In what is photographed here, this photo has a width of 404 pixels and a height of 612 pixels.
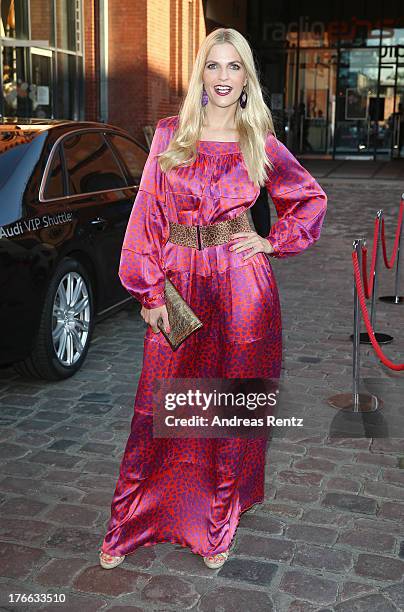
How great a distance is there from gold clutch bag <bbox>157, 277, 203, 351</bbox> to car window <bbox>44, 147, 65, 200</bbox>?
2.53 meters

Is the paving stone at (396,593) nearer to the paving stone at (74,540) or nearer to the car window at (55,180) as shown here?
the paving stone at (74,540)

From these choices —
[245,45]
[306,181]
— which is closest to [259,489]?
[306,181]

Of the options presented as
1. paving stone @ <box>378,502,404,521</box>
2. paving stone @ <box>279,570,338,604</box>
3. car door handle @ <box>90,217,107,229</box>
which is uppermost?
car door handle @ <box>90,217,107,229</box>

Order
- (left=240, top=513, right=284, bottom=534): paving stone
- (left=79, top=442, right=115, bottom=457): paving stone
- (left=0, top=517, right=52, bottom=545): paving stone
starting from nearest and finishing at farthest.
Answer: (left=0, top=517, right=52, bottom=545): paving stone
(left=240, top=513, right=284, bottom=534): paving stone
(left=79, top=442, right=115, bottom=457): paving stone

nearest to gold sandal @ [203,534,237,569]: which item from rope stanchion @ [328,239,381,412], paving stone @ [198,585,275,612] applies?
paving stone @ [198,585,275,612]

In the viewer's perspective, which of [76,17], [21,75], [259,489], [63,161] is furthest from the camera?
[76,17]

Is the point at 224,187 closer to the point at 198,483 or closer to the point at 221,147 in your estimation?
the point at 221,147

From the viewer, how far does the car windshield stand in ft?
17.2

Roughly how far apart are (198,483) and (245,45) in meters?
1.79

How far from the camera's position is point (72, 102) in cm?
1748

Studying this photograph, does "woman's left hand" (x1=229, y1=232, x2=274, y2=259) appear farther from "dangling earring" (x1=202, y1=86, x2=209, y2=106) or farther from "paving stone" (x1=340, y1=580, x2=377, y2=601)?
"paving stone" (x1=340, y1=580, x2=377, y2=601)

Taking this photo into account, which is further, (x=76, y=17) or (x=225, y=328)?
(x=76, y=17)

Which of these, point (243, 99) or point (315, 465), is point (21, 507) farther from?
point (243, 99)

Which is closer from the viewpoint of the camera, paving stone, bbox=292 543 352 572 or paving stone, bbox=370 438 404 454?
paving stone, bbox=292 543 352 572
